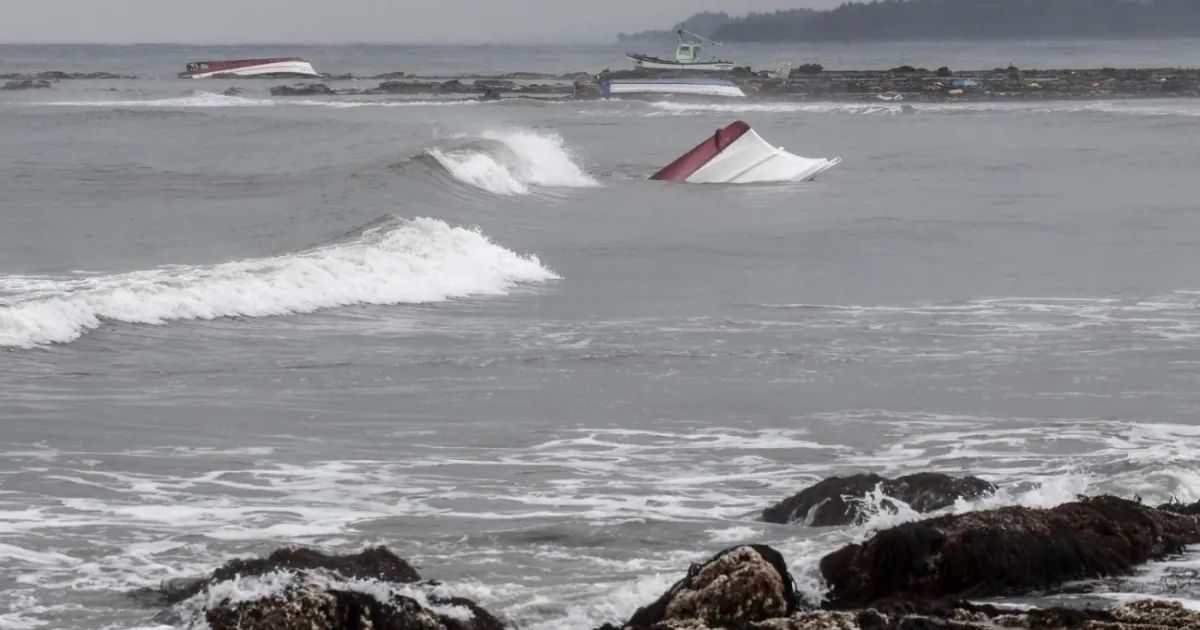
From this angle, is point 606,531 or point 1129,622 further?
point 606,531

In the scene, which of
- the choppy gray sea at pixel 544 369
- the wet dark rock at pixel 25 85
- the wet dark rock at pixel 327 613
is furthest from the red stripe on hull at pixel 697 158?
the wet dark rock at pixel 25 85

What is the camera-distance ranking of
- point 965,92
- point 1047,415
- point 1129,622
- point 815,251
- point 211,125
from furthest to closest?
1. point 965,92
2. point 211,125
3. point 815,251
4. point 1047,415
5. point 1129,622

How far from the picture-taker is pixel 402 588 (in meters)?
7.42

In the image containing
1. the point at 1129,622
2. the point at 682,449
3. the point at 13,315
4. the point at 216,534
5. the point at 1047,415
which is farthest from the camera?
the point at 13,315

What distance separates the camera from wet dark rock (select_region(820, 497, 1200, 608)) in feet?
25.2

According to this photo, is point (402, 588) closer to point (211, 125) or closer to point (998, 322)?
point (998, 322)

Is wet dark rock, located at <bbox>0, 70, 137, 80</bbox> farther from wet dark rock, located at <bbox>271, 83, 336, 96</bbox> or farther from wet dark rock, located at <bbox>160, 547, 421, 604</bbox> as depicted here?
wet dark rock, located at <bbox>160, 547, 421, 604</bbox>

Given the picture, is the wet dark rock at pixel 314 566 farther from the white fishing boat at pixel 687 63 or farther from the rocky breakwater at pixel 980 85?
the white fishing boat at pixel 687 63

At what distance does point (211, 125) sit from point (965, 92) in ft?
153

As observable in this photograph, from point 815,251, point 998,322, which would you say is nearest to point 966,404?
point 998,322

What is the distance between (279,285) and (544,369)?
575 cm

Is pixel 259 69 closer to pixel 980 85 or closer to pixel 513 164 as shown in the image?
pixel 980 85

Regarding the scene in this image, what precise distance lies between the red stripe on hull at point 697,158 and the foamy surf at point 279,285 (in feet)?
46.7

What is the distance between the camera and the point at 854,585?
7691 mm
